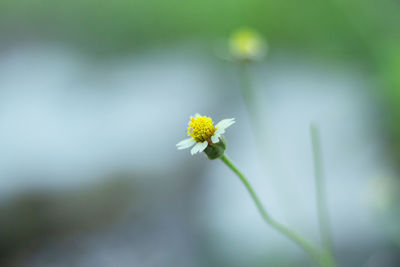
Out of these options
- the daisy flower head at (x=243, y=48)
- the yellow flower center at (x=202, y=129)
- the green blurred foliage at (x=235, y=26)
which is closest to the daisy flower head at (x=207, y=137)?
the yellow flower center at (x=202, y=129)

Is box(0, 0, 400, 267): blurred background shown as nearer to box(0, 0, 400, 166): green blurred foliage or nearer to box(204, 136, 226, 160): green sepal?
box(0, 0, 400, 166): green blurred foliage

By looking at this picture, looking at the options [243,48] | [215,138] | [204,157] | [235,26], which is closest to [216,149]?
[215,138]

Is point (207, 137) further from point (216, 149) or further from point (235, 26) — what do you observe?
point (235, 26)

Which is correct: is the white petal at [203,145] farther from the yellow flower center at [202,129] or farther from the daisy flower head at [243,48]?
the daisy flower head at [243,48]

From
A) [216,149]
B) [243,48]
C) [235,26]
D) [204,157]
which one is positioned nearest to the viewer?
[216,149]

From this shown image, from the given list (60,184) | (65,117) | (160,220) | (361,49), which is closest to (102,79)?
(65,117)

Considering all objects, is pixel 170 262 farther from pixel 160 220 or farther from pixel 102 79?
pixel 102 79

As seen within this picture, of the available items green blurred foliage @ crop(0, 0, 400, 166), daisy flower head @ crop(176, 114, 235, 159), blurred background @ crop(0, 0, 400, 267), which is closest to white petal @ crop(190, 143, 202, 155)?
daisy flower head @ crop(176, 114, 235, 159)

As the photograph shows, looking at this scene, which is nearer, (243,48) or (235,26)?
(243,48)
